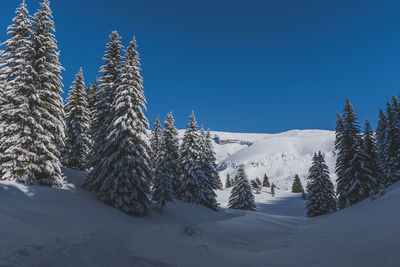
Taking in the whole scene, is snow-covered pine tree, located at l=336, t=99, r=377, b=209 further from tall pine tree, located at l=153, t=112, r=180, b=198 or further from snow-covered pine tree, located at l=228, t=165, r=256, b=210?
tall pine tree, located at l=153, t=112, r=180, b=198

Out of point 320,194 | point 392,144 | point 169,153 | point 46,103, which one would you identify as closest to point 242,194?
point 320,194

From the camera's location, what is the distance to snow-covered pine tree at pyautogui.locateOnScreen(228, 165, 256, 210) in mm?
41844

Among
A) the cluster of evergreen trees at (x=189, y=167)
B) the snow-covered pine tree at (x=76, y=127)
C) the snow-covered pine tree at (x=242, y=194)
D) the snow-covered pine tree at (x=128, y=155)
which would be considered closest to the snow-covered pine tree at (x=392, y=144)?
the snow-covered pine tree at (x=242, y=194)

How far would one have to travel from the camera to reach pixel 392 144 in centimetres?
3272

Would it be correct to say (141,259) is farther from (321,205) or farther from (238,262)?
(321,205)

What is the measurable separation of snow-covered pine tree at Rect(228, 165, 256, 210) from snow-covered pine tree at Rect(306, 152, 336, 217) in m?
10.1

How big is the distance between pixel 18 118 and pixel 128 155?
323 inches

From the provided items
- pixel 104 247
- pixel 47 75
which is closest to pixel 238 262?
pixel 104 247

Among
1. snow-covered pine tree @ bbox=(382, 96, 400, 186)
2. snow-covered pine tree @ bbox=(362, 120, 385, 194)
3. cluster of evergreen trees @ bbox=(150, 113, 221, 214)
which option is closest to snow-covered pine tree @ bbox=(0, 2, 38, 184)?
cluster of evergreen trees @ bbox=(150, 113, 221, 214)

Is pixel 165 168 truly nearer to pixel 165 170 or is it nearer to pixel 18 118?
pixel 165 170

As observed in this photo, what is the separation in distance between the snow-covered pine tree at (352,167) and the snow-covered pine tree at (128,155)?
27.1 metres

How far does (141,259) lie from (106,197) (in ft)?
43.0

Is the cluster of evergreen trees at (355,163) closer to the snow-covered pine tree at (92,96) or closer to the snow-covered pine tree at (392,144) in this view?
the snow-covered pine tree at (392,144)

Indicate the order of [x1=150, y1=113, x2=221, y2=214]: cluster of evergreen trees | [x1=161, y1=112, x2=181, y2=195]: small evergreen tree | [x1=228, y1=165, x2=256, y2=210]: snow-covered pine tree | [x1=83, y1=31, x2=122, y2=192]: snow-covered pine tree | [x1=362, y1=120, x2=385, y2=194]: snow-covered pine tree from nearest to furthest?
[x1=83, y1=31, x2=122, y2=192]: snow-covered pine tree → [x1=161, y1=112, x2=181, y2=195]: small evergreen tree → [x1=362, y1=120, x2=385, y2=194]: snow-covered pine tree → [x1=150, y1=113, x2=221, y2=214]: cluster of evergreen trees → [x1=228, y1=165, x2=256, y2=210]: snow-covered pine tree
